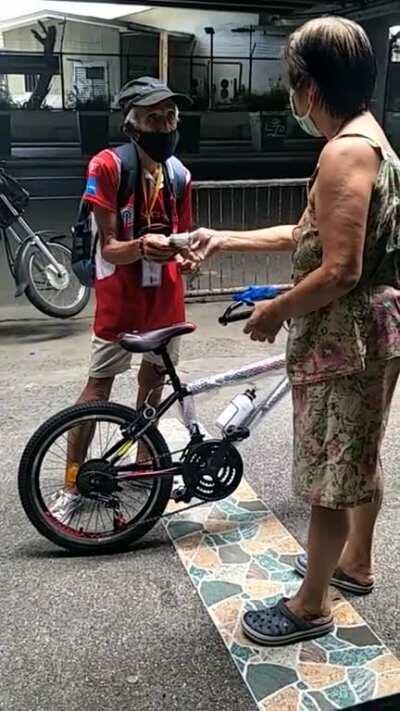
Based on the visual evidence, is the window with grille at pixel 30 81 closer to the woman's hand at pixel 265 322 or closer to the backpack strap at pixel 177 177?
the backpack strap at pixel 177 177

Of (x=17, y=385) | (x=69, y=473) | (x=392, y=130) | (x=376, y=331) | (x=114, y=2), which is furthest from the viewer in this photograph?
(x=392, y=130)

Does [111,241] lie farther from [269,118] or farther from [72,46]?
[72,46]

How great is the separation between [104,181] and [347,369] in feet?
3.14

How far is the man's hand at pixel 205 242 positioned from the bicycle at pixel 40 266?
8.89 ft

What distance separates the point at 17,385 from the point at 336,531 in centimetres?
234

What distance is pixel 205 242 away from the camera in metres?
2.05

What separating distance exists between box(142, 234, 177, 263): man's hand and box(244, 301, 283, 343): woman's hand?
0.48 m

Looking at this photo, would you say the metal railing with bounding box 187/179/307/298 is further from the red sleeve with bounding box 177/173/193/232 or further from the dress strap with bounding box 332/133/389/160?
the dress strap with bounding box 332/133/389/160

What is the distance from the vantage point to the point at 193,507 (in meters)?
2.51

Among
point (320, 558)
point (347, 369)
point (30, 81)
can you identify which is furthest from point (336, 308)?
point (30, 81)

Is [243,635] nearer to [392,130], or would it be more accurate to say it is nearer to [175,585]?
[175,585]

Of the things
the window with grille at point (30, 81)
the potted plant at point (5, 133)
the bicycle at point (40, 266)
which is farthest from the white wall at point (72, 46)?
the bicycle at point (40, 266)

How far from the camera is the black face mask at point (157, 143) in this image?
217cm

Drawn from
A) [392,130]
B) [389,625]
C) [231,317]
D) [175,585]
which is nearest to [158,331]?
[231,317]
